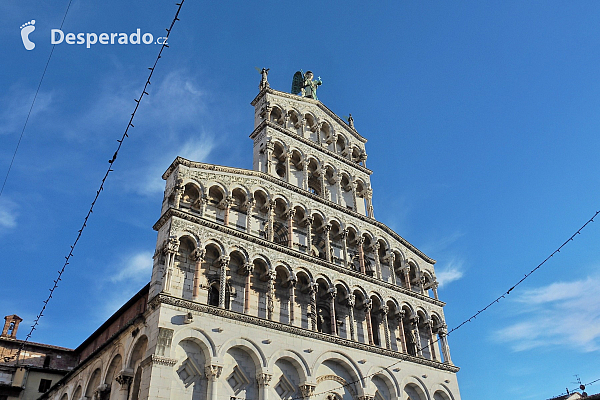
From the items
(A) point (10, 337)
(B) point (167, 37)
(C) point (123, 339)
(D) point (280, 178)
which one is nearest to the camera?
(B) point (167, 37)

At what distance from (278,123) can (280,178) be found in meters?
5.03

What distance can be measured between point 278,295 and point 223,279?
342 centimetres

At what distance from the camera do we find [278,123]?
1168 inches

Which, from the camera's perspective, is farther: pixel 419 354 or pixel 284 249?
pixel 419 354

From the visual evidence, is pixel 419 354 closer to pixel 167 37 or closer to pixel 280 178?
pixel 280 178

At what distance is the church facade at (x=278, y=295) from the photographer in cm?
1861

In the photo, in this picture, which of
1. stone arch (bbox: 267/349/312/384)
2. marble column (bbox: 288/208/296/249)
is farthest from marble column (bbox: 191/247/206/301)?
marble column (bbox: 288/208/296/249)

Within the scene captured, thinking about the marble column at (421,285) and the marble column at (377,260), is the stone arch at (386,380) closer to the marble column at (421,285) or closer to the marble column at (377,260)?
the marble column at (377,260)

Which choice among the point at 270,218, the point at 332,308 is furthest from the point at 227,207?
the point at 332,308

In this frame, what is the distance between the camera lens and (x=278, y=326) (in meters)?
20.8

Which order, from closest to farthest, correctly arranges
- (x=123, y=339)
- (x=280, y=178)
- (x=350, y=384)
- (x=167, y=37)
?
1. (x=167, y=37)
2. (x=123, y=339)
3. (x=350, y=384)
4. (x=280, y=178)

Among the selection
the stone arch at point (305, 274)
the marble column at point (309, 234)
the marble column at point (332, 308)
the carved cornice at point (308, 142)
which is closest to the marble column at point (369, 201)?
the carved cornice at point (308, 142)

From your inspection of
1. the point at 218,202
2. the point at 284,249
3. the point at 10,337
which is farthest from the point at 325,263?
the point at 10,337

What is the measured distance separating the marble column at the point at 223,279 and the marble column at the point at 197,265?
891 mm
